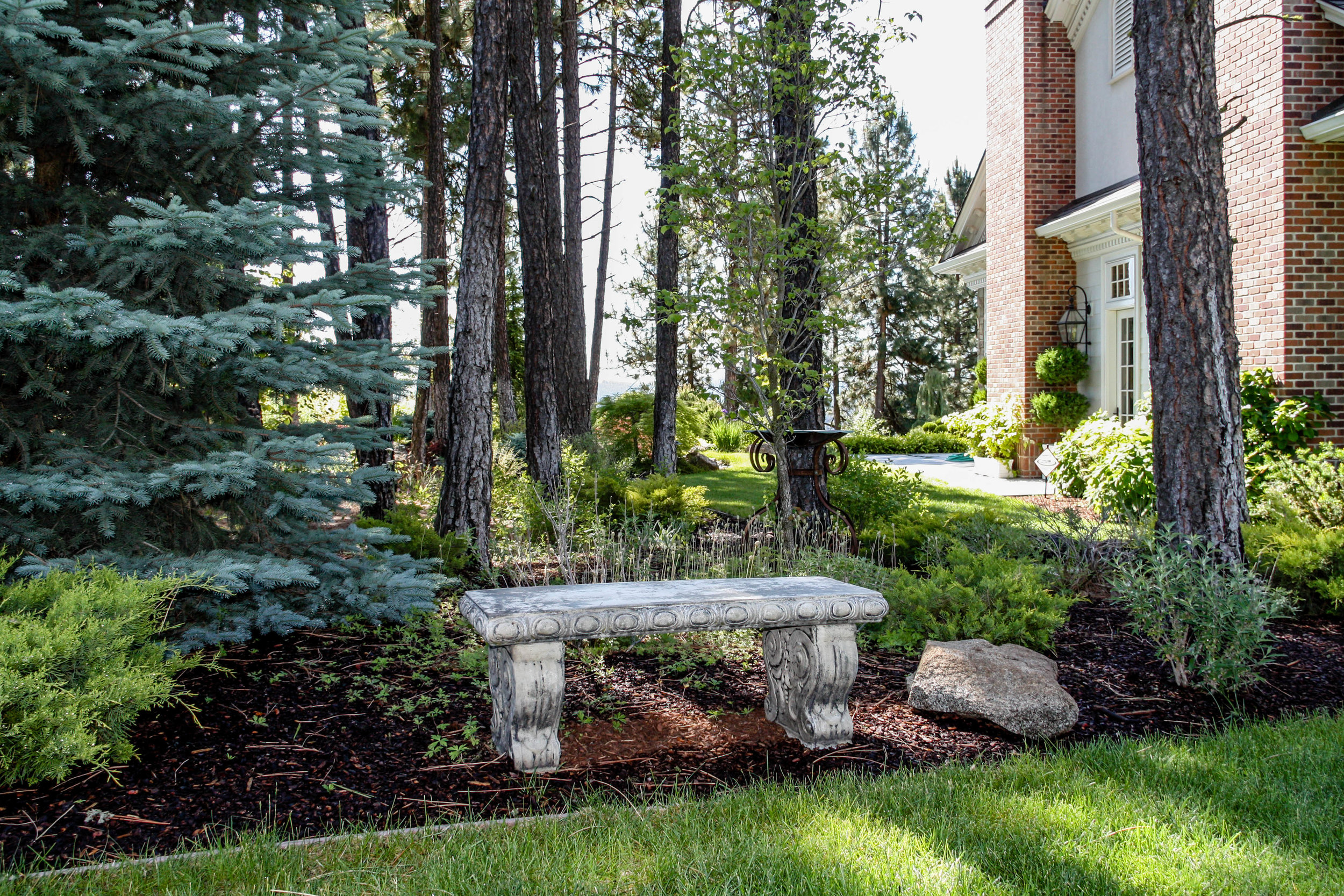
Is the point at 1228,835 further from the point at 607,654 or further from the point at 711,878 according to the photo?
the point at 607,654

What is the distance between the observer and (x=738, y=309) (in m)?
6.71

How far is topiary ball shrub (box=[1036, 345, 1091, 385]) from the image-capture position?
42.8 ft

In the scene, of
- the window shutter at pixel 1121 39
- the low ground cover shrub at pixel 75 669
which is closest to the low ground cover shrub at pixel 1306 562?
the low ground cover shrub at pixel 75 669

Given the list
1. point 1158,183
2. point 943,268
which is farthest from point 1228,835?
point 943,268

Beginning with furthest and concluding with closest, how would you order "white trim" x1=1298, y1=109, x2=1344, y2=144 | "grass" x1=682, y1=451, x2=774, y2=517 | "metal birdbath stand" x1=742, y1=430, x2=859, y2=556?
"grass" x1=682, y1=451, x2=774, y2=517
"white trim" x1=1298, y1=109, x2=1344, y2=144
"metal birdbath stand" x1=742, y1=430, x2=859, y2=556

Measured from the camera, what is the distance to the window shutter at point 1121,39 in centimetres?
1199

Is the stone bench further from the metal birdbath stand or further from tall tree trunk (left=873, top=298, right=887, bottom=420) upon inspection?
tall tree trunk (left=873, top=298, right=887, bottom=420)

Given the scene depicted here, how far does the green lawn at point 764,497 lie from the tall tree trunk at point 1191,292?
2080 mm

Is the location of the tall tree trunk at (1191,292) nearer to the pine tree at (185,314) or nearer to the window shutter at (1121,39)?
the pine tree at (185,314)

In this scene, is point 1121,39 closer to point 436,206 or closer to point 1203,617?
point 436,206

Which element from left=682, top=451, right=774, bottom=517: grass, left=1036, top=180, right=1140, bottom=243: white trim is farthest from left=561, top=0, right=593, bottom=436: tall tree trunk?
left=1036, top=180, right=1140, bottom=243: white trim

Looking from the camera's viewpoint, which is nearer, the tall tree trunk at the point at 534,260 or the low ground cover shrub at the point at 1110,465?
the tall tree trunk at the point at 534,260

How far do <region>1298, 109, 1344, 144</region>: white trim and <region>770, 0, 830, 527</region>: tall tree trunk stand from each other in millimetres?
4930

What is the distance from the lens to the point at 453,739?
3.56m
